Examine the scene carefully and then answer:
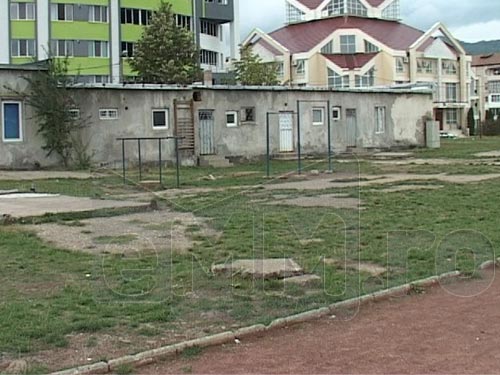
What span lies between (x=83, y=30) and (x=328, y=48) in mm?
30473

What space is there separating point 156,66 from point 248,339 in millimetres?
Result: 50298

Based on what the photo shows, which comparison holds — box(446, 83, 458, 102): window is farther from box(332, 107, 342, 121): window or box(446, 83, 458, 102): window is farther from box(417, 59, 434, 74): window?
box(332, 107, 342, 121): window

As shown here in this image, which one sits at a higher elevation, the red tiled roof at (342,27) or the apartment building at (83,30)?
the red tiled roof at (342,27)

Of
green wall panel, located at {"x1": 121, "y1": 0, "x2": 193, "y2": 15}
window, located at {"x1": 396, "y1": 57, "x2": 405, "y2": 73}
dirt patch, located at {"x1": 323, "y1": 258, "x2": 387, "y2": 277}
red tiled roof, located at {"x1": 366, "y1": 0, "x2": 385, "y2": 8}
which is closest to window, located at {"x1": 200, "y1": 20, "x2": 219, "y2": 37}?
green wall panel, located at {"x1": 121, "y1": 0, "x2": 193, "y2": 15}

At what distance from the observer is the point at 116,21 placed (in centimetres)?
6675

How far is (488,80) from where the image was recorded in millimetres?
128125

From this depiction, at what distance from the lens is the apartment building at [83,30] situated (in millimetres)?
62812

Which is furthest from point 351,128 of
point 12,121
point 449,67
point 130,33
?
point 449,67

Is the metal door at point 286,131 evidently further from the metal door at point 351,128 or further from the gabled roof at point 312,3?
the gabled roof at point 312,3

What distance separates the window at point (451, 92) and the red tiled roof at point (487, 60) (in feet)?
A: 142

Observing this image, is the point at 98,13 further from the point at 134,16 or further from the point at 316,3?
the point at 316,3

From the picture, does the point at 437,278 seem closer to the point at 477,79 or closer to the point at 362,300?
the point at 362,300

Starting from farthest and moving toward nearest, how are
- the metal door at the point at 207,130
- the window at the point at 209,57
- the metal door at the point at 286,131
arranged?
the window at the point at 209,57 → the metal door at the point at 286,131 → the metal door at the point at 207,130

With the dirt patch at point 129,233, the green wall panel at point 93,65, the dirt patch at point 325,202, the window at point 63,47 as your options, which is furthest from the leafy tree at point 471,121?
the dirt patch at point 129,233
